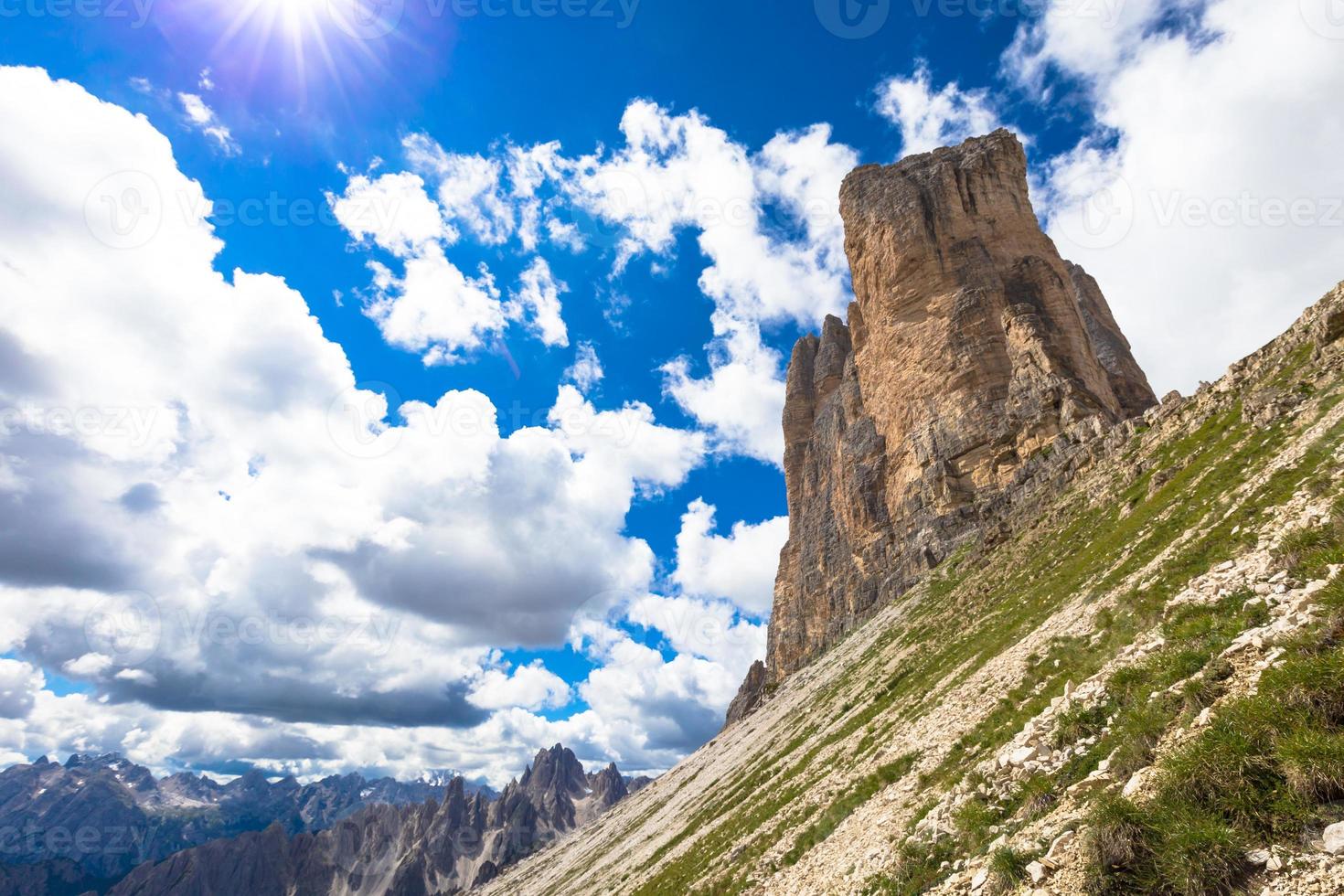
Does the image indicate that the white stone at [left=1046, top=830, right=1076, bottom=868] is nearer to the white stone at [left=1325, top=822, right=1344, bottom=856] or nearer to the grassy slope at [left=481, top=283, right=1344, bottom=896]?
the grassy slope at [left=481, top=283, right=1344, bottom=896]

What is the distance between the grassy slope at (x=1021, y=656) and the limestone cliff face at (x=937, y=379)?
2692 centimetres

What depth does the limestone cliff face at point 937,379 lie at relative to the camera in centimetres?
8169

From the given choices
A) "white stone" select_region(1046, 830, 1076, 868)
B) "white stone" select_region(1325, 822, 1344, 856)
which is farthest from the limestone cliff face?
"white stone" select_region(1325, 822, 1344, 856)

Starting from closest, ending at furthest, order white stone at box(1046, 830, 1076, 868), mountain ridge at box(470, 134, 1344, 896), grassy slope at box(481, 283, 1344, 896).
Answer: mountain ridge at box(470, 134, 1344, 896)
white stone at box(1046, 830, 1076, 868)
grassy slope at box(481, 283, 1344, 896)

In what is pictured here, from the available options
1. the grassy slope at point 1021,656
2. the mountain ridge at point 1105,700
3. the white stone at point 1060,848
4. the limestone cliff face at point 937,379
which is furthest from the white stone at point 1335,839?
the limestone cliff face at point 937,379

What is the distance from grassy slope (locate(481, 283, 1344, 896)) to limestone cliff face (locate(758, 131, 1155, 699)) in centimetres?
2692

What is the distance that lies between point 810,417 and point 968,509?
8086 cm

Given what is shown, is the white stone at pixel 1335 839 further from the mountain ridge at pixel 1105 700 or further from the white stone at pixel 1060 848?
the white stone at pixel 1060 848

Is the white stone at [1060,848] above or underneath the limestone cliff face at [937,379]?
underneath

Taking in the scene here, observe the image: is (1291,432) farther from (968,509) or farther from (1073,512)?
(968,509)

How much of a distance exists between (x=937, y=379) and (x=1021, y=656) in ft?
269

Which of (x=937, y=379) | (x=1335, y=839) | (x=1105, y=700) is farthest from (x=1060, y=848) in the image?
(x=937, y=379)

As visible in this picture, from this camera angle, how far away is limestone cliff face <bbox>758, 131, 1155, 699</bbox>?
268 ft

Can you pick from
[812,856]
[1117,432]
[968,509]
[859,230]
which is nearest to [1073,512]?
[1117,432]
